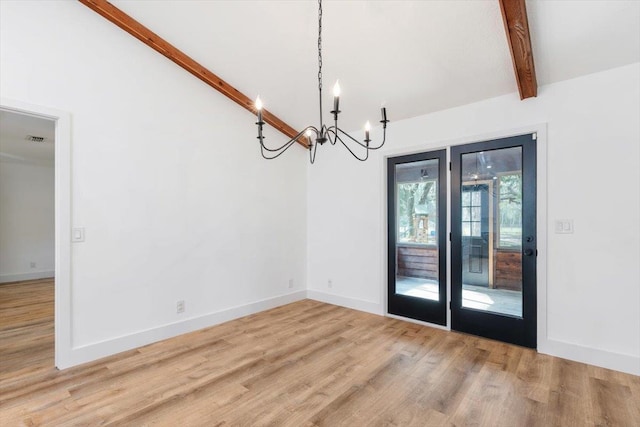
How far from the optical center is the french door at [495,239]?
9.64 ft

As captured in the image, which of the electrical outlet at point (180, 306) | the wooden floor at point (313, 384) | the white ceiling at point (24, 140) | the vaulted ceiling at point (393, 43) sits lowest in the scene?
the wooden floor at point (313, 384)

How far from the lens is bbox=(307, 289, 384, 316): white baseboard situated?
4.02 meters

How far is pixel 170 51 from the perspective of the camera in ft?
10.2

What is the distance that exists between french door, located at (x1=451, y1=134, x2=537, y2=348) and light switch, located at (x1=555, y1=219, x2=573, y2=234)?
184 mm

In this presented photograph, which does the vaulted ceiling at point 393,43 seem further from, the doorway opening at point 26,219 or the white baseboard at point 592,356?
the doorway opening at point 26,219

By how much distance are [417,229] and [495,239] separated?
877 mm

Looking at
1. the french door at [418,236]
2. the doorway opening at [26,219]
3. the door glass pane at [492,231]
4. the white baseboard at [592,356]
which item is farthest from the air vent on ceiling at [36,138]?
the white baseboard at [592,356]

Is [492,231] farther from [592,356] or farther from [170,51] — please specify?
[170,51]

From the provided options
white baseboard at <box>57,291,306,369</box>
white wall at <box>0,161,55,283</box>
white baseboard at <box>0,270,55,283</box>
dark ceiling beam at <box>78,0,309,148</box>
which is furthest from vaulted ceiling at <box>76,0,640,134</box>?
white baseboard at <box>0,270,55,283</box>

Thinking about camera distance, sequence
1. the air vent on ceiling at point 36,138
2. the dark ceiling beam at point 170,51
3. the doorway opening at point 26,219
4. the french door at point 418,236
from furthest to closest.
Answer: the air vent on ceiling at point 36,138 → the doorway opening at point 26,219 → the french door at point 418,236 → the dark ceiling beam at point 170,51

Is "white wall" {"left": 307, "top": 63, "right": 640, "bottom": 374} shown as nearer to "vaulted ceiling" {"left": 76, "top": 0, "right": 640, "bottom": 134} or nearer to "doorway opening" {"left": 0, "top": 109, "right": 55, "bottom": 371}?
"vaulted ceiling" {"left": 76, "top": 0, "right": 640, "bottom": 134}

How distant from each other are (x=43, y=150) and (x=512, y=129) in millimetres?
7483

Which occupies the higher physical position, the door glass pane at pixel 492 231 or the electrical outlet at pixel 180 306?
the door glass pane at pixel 492 231

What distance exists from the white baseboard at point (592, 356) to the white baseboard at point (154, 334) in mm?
3181
